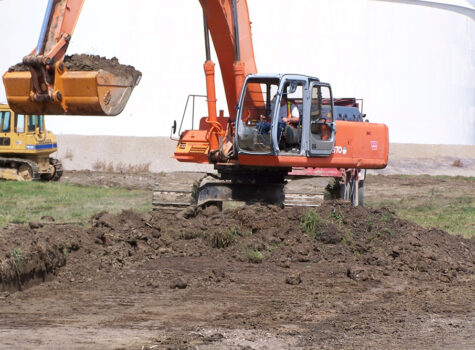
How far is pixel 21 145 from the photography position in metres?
23.1

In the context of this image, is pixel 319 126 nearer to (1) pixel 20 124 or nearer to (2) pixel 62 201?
(2) pixel 62 201

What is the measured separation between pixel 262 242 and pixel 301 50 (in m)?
21.6

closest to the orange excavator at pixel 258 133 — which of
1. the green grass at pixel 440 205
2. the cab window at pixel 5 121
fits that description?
the green grass at pixel 440 205

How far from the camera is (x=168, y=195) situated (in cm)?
1381

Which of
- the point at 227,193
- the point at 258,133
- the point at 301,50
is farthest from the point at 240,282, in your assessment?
the point at 301,50

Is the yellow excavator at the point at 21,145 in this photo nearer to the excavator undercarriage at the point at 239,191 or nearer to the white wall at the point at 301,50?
the white wall at the point at 301,50

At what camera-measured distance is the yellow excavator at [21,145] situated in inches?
909

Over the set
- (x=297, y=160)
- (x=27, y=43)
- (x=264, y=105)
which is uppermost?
(x=27, y=43)

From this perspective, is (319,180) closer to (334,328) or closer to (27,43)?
(334,328)

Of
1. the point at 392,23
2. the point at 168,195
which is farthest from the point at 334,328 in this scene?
the point at 392,23

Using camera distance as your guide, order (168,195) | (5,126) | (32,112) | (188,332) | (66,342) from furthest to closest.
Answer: (5,126) → (168,195) → (32,112) → (188,332) → (66,342)

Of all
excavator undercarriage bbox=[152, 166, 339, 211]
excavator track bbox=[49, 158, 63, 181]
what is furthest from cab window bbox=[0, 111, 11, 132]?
excavator undercarriage bbox=[152, 166, 339, 211]

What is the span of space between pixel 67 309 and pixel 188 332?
1.50m

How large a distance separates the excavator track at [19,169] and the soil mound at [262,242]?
12.3m
